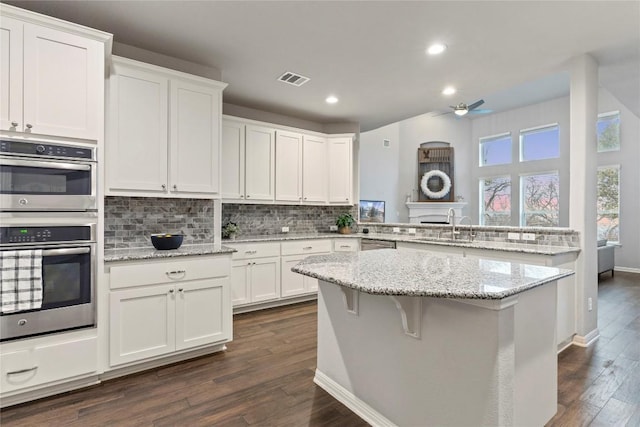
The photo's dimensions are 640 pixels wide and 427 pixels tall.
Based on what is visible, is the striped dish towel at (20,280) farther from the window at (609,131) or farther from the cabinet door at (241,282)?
the window at (609,131)

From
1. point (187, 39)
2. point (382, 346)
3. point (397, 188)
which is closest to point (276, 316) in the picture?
point (382, 346)

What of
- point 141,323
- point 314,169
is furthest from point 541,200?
point 141,323

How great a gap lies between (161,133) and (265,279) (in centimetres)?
210

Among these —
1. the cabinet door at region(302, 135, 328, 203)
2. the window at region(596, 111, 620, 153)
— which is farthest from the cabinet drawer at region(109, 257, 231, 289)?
the window at region(596, 111, 620, 153)

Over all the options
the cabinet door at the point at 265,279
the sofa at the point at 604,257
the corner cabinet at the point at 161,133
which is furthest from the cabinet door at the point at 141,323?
the sofa at the point at 604,257

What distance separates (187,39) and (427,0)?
1.97 meters

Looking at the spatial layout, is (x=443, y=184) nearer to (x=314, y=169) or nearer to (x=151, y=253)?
(x=314, y=169)

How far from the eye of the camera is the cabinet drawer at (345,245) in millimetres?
4627

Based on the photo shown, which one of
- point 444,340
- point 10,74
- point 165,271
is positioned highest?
point 10,74

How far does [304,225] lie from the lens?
5078 millimetres

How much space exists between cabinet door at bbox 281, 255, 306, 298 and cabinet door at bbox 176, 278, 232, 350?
4.52 ft

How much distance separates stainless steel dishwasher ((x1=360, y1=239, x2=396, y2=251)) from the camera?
14.0 feet

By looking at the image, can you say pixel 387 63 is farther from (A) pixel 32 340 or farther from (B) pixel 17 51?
(A) pixel 32 340

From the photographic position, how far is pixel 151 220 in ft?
10.1
